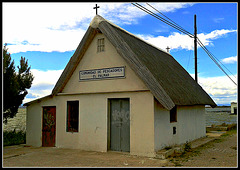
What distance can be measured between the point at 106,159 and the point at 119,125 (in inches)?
67.9

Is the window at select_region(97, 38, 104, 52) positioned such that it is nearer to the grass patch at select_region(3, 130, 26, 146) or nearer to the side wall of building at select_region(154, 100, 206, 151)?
the side wall of building at select_region(154, 100, 206, 151)

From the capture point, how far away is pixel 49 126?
12.2 meters

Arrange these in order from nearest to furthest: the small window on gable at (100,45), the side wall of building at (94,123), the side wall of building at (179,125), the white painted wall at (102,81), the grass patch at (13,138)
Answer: the side wall of building at (94,123)
the side wall of building at (179,125)
the white painted wall at (102,81)
the small window on gable at (100,45)
the grass patch at (13,138)

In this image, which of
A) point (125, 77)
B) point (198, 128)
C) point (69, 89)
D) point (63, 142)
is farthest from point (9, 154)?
point (198, 128)

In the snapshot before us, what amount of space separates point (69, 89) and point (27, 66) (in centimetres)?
439

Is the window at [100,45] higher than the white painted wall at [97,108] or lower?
higher

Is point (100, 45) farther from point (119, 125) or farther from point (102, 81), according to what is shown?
point (119, 125)

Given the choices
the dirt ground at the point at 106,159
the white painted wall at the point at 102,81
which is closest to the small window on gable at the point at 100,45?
the white painted wall at the point at 102,81

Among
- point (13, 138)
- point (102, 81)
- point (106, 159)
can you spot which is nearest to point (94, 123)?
point (102, 81)

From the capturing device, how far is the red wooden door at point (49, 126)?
1204 cm

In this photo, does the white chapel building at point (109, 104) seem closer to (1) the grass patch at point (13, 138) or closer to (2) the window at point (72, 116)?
(2) the window at point (72, 116)

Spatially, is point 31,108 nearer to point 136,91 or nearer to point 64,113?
point 64,113

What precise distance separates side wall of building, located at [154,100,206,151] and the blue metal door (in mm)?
1236

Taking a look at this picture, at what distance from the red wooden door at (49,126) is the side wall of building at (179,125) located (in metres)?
5.23
